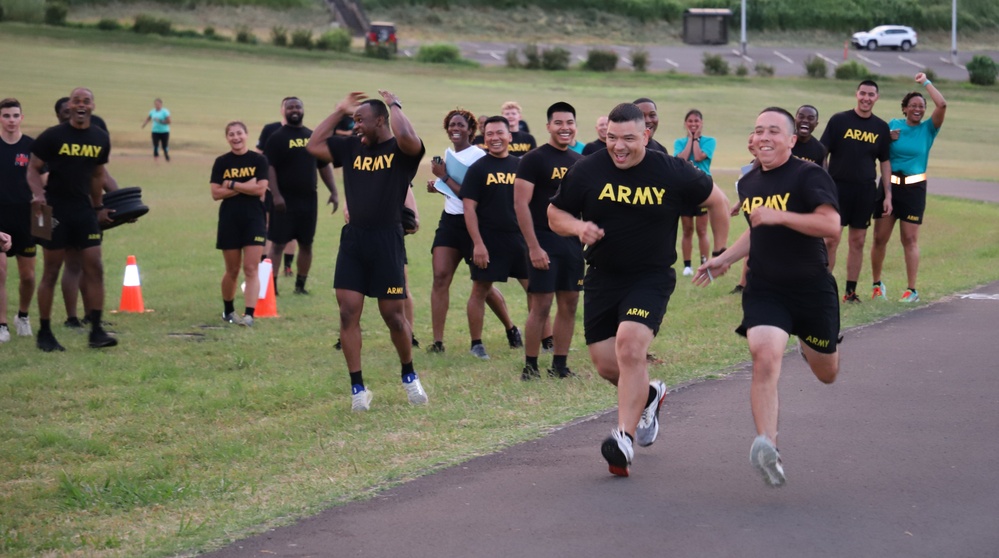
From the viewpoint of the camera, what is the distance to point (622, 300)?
6.97 m

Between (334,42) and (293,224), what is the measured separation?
52.5 m

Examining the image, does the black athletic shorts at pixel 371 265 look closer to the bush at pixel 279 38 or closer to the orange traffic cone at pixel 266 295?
the orange traffic cone at pixel 266 295

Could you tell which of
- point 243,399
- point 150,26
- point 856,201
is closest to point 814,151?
point 856,201

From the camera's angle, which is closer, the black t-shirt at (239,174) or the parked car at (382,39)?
the black t-shirt at (239,174)

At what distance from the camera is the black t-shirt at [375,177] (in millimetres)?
8695

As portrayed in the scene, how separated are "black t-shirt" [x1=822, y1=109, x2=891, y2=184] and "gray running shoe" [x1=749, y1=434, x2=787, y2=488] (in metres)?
7.31

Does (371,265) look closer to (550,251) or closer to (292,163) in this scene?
(550,251)

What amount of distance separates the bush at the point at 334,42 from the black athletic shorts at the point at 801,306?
60464 mm

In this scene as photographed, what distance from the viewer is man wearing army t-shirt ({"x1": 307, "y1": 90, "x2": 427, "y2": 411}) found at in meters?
8.66

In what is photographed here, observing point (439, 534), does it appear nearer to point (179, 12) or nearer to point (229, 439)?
point (229, 439)

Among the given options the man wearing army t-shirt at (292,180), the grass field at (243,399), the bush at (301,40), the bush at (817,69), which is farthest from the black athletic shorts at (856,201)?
the bush at (301,40)

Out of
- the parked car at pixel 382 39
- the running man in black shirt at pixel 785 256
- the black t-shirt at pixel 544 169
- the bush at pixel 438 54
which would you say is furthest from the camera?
the parked car at pixel 382 39

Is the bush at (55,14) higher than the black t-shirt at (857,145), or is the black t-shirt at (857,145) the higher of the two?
the bush at (55,14)

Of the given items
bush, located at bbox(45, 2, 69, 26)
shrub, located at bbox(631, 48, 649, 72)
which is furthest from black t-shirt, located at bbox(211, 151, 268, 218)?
bush, located at bbox(45, 2, 69, 26)
